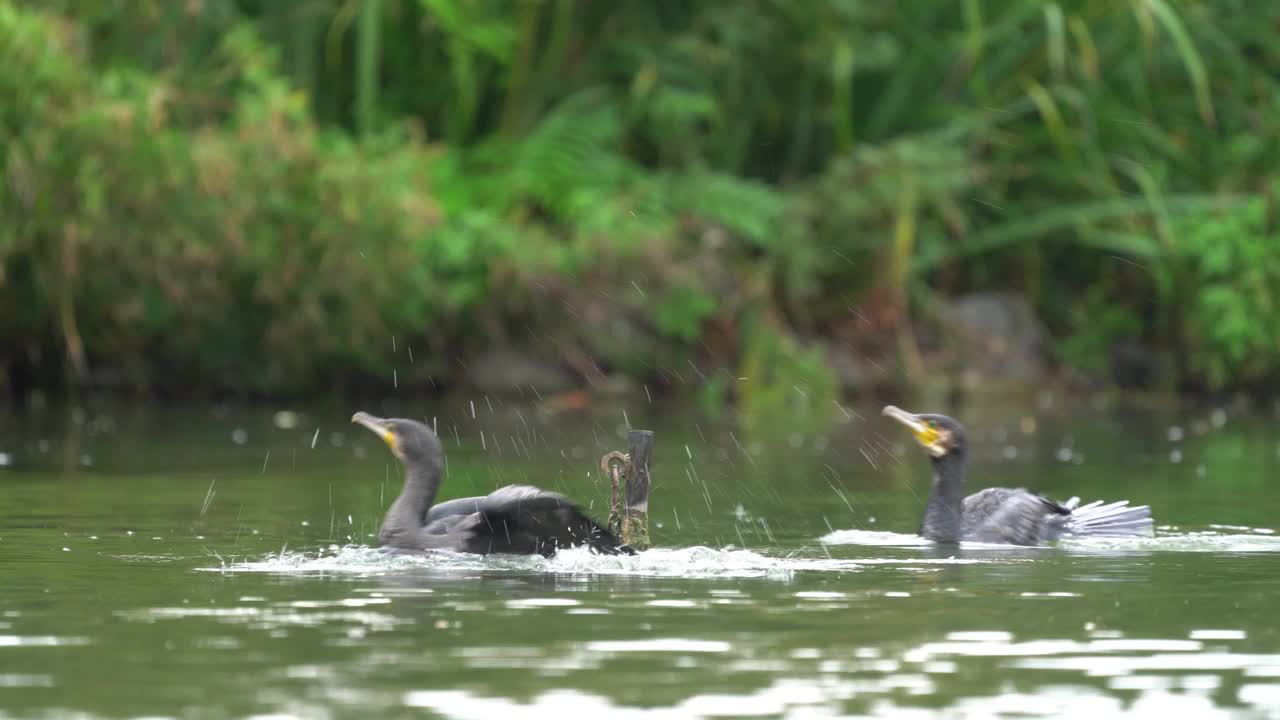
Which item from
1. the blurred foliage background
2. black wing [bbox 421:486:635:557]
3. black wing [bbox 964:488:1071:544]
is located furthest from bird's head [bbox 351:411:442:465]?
the blurred foliage background

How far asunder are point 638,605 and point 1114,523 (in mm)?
4344

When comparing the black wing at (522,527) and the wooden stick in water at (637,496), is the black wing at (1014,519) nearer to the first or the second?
the wooden stick in water at (637,496)

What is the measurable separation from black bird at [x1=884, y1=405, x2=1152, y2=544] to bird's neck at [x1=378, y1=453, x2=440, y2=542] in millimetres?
2730

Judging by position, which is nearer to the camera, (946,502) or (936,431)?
(946,502)

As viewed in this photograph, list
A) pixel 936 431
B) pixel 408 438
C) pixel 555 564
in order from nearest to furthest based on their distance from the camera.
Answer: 1. pixel 555 564
2. pixel 408 438
3. pixel 936 431

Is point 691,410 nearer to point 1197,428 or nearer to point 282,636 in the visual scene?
point 1197,428

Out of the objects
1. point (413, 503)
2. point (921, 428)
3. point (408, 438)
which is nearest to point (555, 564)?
point (413, 503)

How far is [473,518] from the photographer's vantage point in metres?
11.4

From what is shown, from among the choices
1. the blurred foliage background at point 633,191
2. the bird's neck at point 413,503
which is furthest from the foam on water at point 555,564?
the blurred foliage background at point 633,191

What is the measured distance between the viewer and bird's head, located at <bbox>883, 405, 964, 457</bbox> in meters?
13.4

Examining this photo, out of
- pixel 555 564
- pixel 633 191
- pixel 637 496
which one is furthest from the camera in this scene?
pixel 633 191

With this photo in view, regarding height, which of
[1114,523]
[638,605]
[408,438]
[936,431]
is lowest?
[638,605]

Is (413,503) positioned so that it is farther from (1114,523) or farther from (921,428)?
(1114,523)

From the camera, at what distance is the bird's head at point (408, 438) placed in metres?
11.6
